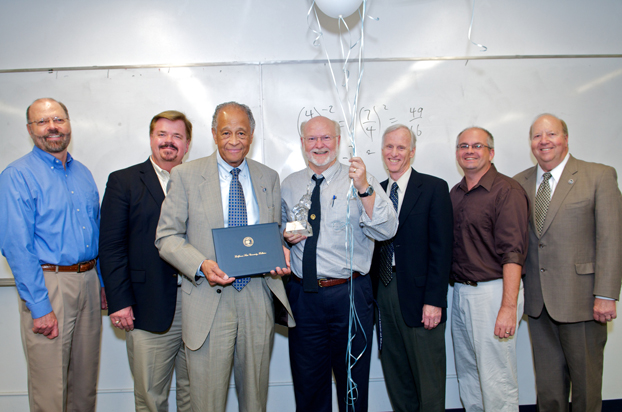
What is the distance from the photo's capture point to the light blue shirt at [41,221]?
197 centimetres

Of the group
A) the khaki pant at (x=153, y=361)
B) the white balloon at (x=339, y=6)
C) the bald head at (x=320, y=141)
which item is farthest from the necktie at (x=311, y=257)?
the white balloon at (x=339, y=6)

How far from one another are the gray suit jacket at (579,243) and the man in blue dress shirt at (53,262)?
2.85m

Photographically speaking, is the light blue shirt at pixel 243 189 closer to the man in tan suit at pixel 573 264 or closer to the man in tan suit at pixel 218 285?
the man in tan suit at pixel 218 285

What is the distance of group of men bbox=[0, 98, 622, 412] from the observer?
77.3 inches

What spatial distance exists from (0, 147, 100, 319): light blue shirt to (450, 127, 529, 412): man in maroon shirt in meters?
2.34

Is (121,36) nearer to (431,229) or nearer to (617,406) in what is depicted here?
(431,229)

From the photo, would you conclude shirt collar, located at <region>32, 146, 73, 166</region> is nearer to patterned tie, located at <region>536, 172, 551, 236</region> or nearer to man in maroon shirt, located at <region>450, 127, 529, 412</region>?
man in maroon shirt, located at <region>450, 127, 529, 412</region>

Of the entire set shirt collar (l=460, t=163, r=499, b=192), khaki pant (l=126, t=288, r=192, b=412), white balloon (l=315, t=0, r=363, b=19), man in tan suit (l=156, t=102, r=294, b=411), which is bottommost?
khaki pant (l=126, t=288, r=192, b=412)

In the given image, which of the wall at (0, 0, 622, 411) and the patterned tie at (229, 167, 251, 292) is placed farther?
the wall at (0, 0, 622, 411)

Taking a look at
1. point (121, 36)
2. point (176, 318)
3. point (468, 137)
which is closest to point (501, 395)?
point (468, 137)

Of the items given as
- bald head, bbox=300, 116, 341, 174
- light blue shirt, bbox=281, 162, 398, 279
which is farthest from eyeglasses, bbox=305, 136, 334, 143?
light blue shirt, bbox=281, 162, 398, 279

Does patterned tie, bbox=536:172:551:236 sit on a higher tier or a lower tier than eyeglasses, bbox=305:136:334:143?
lower

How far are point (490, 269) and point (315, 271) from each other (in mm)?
1080

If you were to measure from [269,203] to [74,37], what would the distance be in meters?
2.25
